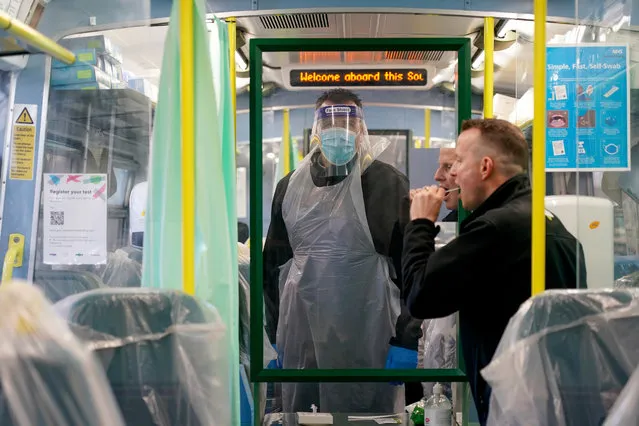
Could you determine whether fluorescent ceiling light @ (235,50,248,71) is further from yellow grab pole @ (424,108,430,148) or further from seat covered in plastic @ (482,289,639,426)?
seat covered in plastic @ (482,289,639,426)

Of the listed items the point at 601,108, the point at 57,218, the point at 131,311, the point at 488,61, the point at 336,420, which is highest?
the point at 488,61

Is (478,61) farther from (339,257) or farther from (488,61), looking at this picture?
(339,257)

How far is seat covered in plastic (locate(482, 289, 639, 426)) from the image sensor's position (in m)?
1.65

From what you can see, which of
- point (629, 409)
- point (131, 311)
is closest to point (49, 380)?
point (131, 311)

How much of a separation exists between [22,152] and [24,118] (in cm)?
17

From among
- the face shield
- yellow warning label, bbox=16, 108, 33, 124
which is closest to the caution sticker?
yellow warning label, bbox=16, 108, 33, 124

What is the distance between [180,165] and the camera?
6.81 feet

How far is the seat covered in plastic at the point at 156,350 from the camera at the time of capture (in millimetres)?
1580

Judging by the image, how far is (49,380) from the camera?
1.14 metres

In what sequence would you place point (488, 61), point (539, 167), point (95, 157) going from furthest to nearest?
point (488, 61) → point (95, 157) → point (539, 167)

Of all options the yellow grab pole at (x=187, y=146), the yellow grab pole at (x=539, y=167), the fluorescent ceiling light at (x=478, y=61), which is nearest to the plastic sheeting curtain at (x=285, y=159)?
the fluorescent ceiling light at (x=478, y=61)

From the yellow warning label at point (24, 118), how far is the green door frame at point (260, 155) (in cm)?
116

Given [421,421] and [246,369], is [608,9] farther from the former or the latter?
[246,369]

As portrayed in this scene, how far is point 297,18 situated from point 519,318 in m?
2.31
